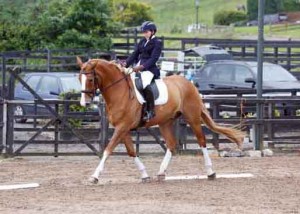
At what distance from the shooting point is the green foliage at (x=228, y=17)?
89500mm

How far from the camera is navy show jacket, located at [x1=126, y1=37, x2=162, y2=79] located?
14258 millimetres

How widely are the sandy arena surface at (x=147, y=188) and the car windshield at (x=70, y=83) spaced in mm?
6688

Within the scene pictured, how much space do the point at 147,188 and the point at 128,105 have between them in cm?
147

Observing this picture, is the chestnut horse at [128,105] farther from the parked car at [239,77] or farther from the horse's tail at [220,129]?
the parked car at [239,77]

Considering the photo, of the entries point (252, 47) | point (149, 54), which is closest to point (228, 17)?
point (252, 47)

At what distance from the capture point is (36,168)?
15914 mm

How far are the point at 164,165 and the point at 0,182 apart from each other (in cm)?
260

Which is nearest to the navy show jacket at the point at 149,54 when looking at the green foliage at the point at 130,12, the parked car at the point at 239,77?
the parked car at the point at 239,77

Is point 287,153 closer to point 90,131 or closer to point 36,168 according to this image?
point 90,131

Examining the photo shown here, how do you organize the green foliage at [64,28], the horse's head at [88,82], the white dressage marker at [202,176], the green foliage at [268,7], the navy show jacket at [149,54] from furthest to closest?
the green foliage at [268,7] < the green foliage at [64,28] < the white dressage marker at [202,176] < the navy show jacket at [149,54] < the horse's head at [88,82]

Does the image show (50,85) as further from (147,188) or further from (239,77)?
(147,188)

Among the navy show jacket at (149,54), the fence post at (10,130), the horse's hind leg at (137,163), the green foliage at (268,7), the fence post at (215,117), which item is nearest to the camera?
the horse's hind leg at (137,163)

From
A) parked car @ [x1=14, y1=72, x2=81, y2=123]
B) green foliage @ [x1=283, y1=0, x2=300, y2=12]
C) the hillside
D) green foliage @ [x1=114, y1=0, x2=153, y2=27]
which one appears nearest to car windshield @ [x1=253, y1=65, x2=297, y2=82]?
parked car @ [x1=14, y1=72, x2=81, y2=123]

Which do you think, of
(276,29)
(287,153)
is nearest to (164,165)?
(287,153)
